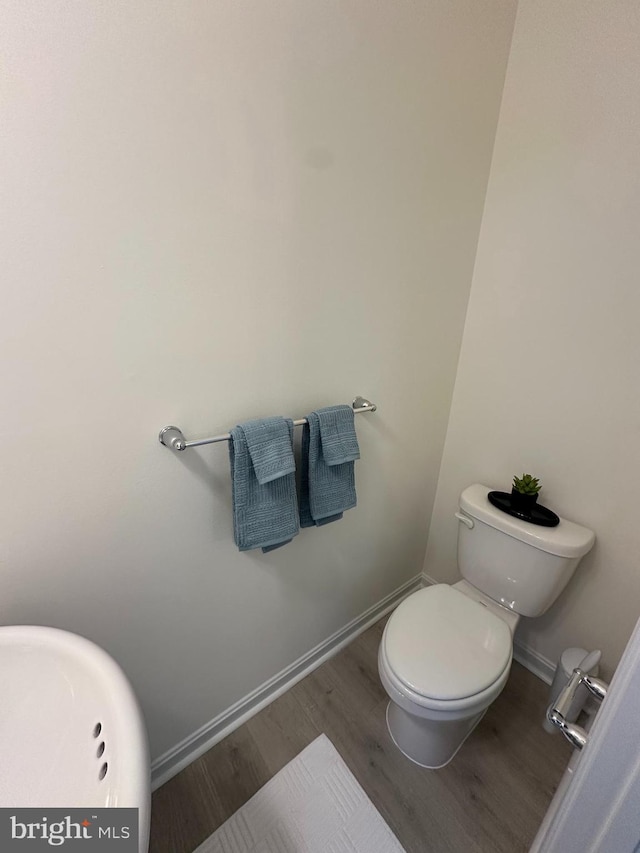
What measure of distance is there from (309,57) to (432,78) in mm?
420

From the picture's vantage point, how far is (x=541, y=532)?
50.0 inches

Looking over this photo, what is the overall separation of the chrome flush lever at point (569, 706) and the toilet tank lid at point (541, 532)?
670mm

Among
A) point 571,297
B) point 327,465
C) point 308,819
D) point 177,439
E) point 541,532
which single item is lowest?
point 308,819

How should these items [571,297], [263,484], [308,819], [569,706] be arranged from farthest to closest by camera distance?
1. [571,297]
2. [308,819]
3. [263,484]
4. [569,706]

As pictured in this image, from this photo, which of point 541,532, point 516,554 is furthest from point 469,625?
point 541,532

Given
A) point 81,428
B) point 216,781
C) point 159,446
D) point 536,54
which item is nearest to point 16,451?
point 81,428

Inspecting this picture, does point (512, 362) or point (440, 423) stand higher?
point (512, 362)

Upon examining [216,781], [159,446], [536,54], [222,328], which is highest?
[536,54]

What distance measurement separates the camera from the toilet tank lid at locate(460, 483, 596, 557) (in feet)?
4.07

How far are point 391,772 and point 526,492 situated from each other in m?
1.03

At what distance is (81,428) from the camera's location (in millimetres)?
793

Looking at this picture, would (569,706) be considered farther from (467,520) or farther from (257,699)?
(257,699)

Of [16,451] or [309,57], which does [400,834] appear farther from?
[309,57]

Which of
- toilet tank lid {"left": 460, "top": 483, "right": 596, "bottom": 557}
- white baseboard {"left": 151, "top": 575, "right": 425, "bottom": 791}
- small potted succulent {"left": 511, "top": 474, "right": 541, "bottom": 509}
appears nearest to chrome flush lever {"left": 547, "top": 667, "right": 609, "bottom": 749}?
toilet tank lid {"left": 460, "top": 483, "right": 596, "bottom": 557}
